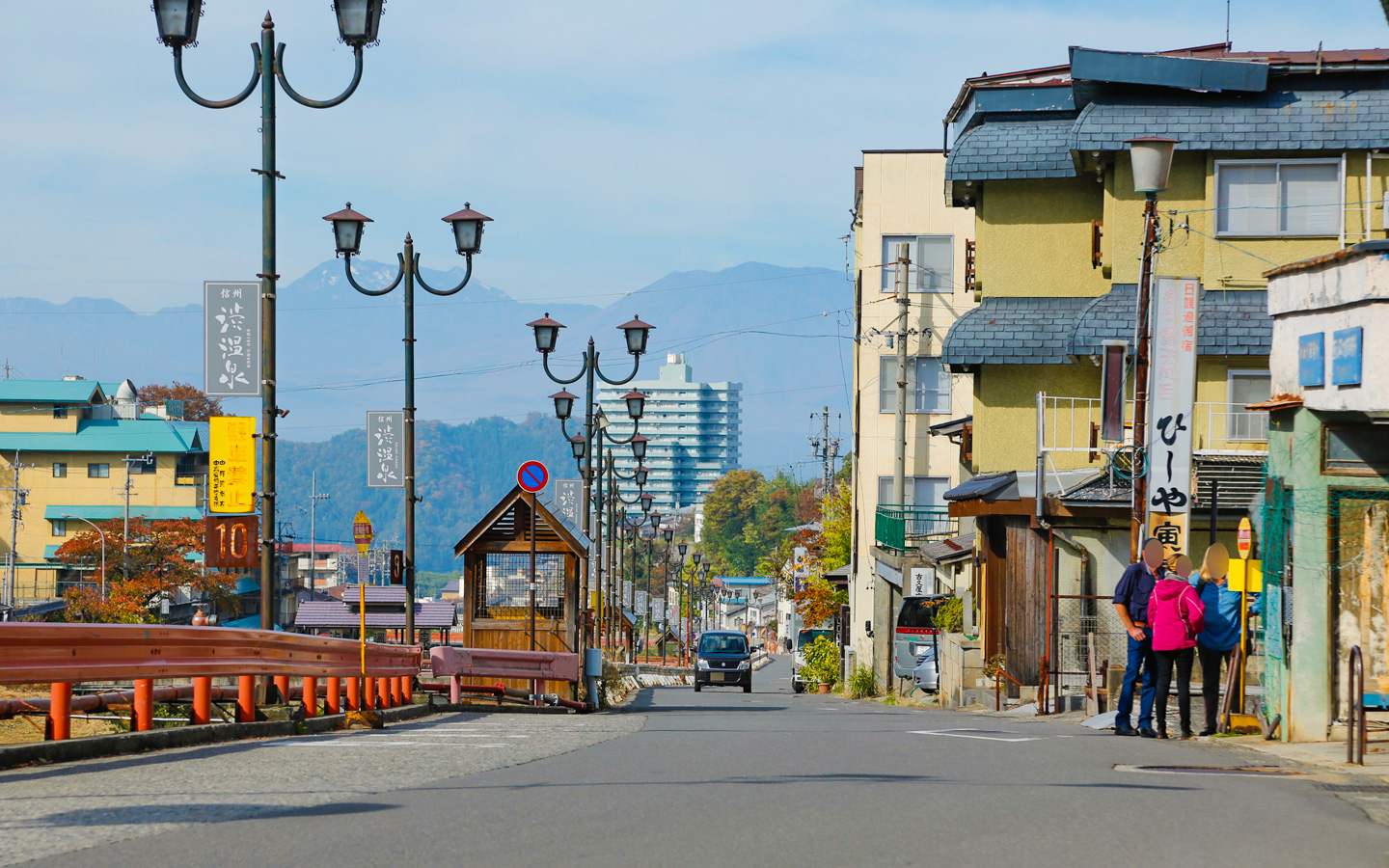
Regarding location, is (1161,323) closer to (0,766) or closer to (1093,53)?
(1093,53)

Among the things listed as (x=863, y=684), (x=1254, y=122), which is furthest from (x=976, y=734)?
(x=863, y=684)

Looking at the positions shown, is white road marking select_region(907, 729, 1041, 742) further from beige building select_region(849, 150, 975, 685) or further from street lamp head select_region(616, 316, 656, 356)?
beige building select_region(849, 150, 975, 685)

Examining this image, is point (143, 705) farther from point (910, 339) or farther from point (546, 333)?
point (910, 339)

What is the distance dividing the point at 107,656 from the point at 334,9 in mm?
7423

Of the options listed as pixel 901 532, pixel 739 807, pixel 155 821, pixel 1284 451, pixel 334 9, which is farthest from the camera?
pixel 901 532

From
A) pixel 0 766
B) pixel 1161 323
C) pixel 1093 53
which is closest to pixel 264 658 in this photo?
pixel 0 766

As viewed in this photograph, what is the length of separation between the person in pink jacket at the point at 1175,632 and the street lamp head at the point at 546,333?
55.6ft

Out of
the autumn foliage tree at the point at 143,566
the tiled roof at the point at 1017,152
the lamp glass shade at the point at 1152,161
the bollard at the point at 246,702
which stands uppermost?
the tiled roof at the point at 1017,152

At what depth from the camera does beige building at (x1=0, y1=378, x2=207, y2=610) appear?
253ft

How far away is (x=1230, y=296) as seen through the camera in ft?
85.4

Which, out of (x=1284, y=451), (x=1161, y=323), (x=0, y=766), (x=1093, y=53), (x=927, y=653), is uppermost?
(x=1093, y=53)

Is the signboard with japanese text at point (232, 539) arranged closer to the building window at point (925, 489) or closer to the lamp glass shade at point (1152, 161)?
the lamp glass shade at point (1152, 161)

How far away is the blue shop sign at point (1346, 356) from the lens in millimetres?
11734

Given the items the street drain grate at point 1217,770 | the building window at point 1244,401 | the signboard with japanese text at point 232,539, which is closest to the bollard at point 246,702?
the signboard with japanese text at point 232,539
